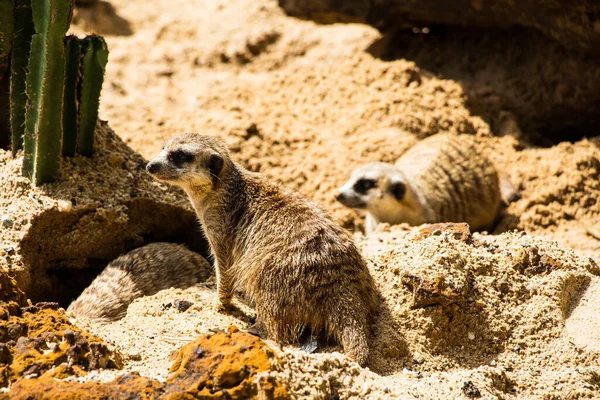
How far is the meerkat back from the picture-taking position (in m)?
5.78

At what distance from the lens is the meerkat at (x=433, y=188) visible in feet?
18.1

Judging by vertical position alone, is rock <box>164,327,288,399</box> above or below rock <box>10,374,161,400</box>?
above

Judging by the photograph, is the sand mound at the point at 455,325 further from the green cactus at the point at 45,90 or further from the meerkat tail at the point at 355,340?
the green cactus at the point at 45,90

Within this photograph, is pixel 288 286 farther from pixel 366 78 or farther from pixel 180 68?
pixel 180 68

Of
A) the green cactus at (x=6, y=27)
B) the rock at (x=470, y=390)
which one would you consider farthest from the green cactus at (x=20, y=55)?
the rock at (x=470, y=390)

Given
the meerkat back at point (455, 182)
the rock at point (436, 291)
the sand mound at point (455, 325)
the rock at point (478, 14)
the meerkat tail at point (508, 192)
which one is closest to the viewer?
the sand mound at point (455, 325)

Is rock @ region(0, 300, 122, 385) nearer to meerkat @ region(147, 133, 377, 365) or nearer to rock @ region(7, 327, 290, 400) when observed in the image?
rock @ region(7, 327, 290, 400)

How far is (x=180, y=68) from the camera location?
24.7ft

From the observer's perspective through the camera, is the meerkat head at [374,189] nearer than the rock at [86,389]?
No

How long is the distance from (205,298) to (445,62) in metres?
3.84

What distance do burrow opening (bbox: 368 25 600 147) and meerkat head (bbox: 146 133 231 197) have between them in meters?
3.33

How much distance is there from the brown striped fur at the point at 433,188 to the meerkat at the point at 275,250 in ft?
5.78

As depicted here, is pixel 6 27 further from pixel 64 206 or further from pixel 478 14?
pixel 478 14

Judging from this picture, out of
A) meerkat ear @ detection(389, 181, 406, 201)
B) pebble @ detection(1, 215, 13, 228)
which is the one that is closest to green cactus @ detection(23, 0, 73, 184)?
pebble @ detection(1, 215, 13, 228)
